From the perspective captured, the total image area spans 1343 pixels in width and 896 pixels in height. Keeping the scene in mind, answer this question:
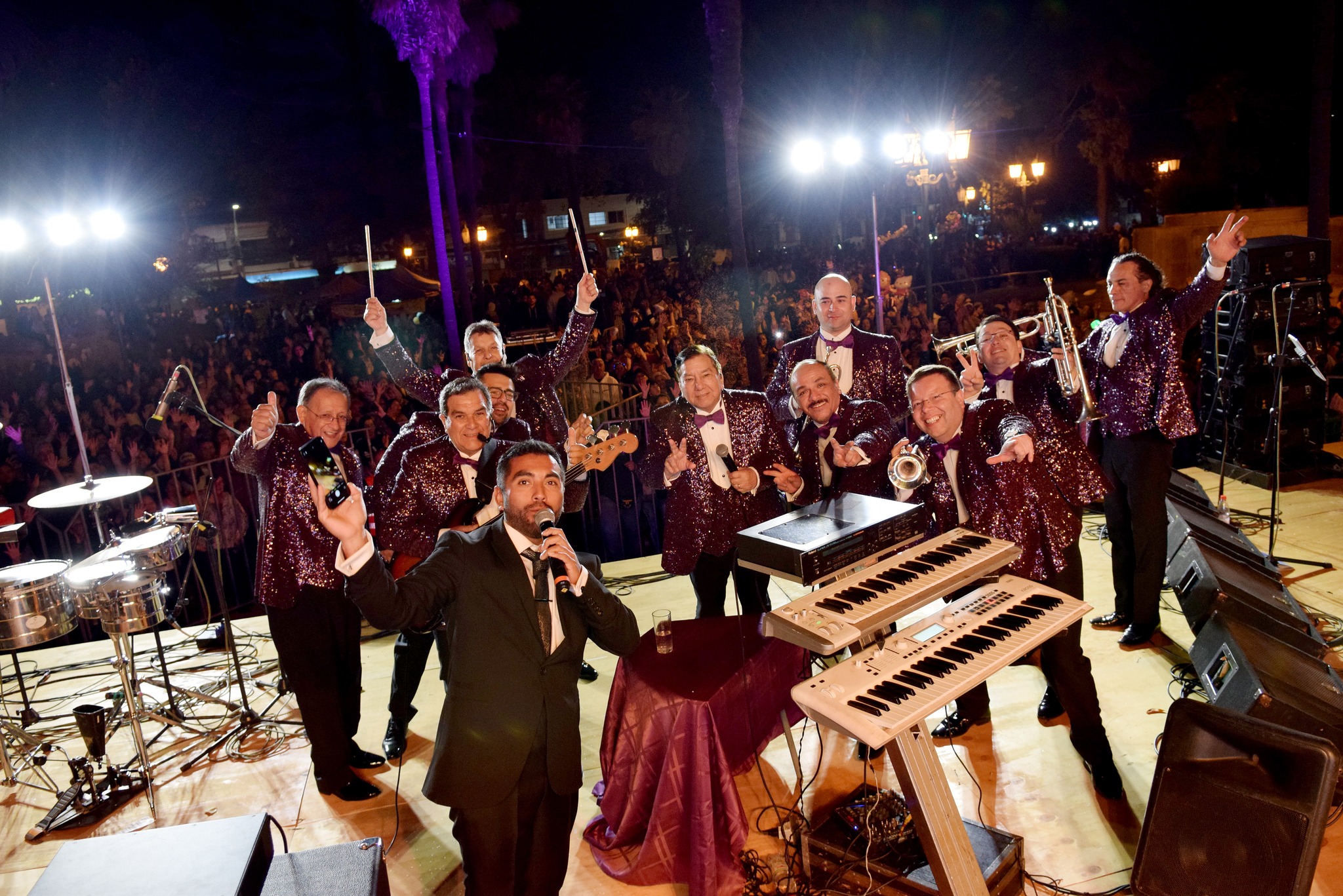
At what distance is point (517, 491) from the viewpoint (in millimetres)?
2750

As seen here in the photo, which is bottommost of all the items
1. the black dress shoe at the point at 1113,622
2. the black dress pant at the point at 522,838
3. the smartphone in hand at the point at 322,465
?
the black dress shoe at the point at 1113,622

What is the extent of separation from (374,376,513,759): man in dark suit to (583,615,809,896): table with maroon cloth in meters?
1.03

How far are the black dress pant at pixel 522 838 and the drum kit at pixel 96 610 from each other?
2.01 meters

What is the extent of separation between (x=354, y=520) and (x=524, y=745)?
2.88ft

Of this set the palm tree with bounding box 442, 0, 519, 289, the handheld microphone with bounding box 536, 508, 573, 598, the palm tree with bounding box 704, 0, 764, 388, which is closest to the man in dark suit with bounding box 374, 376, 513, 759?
the handheld microphone with bounding box 536, 508, 573, 598

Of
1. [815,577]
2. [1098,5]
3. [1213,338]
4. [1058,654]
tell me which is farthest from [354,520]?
[1098,5]

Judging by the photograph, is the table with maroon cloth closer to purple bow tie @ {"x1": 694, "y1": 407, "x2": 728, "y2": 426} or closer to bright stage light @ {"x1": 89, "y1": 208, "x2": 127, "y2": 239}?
purple bow tie @ {"x1": 694, "y1": 407, "x2": 728, "y2": 426}

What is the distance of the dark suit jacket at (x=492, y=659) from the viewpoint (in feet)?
8.66

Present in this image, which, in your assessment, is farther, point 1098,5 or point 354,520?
point 1098,5

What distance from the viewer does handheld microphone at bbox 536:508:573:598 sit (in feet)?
8.04

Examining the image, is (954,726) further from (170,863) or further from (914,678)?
(170,863)

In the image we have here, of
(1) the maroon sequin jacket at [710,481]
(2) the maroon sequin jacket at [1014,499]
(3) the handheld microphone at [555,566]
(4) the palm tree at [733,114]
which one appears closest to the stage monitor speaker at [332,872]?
(3) the handheld microphone at [555,566]

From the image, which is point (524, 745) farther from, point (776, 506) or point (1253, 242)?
point (1253, 242)

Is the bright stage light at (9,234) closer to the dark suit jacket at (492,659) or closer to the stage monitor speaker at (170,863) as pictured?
the dark suit jacket at (492,659)
